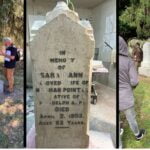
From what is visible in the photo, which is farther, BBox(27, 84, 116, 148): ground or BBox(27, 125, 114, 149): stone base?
BBox(27, 84, 116, 148): ground

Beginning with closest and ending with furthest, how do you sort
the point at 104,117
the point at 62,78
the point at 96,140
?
the point at 62,78 < the point at 96,140 < the point at 104,117

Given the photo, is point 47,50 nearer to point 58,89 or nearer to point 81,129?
point 58,89

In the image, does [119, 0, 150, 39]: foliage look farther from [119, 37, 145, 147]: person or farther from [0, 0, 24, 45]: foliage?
[0, 0, 24, 45]: foliage

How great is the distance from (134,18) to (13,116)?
2.24m

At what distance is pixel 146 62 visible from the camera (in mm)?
6195

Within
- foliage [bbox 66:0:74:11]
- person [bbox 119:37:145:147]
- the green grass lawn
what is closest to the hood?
person [bbox 119:37:145:147]

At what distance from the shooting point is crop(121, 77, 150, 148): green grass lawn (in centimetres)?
615

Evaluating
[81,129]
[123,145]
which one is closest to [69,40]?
[81,129]

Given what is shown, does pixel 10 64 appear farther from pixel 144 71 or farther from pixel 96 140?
pixel 144 71

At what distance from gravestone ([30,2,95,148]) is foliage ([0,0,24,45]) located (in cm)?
51

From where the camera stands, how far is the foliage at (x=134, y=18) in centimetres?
615

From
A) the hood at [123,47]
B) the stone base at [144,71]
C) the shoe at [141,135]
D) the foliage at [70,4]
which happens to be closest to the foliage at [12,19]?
the foliage at [70,4]

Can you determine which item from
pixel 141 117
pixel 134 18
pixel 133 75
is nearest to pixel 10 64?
pixel 133 75

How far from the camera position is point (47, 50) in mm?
5602
